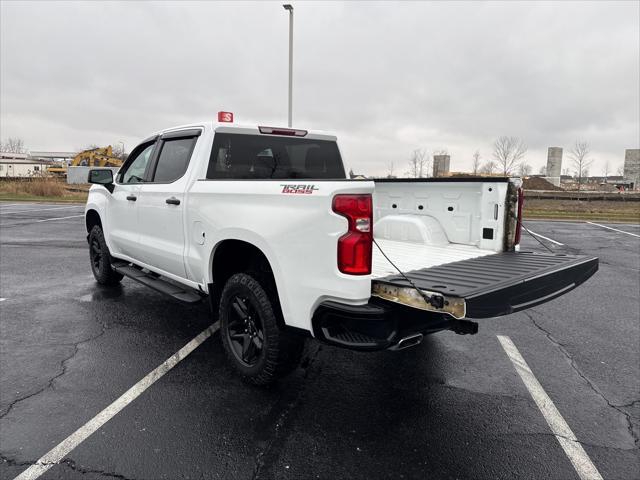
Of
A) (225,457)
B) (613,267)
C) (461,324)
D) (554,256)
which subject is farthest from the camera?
(613,267)

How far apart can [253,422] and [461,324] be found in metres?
1.57

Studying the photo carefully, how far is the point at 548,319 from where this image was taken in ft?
18.4

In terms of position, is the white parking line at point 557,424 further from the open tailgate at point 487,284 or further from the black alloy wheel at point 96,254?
the black alloy wheel at point 96,254

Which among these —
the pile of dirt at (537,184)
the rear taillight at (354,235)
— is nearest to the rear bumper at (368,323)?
the rear taillight at (354,235)

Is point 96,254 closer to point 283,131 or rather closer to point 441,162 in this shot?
point 283,131

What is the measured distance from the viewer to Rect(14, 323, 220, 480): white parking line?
2.62 metres

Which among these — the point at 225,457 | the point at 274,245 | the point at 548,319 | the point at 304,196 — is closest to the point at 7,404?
the point at 225,457

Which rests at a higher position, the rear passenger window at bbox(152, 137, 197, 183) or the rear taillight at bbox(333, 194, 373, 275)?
the rear passenger window at bbox(152, 137, 197, 183)

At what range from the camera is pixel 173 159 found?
4641 millimetres

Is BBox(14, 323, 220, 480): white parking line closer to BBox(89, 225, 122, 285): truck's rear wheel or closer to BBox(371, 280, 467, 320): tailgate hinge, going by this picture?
BBox(371, 280, 467, 320): tailgate hinge

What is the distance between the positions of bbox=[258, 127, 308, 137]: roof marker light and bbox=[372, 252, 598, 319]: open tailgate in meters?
2.12

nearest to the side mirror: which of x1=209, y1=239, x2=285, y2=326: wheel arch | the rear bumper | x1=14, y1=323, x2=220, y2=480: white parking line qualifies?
x1=14, y1=323, x2=220, y2=480: white parking line

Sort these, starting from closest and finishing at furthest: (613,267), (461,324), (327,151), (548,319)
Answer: (461,324), (327,151), (548,319), (613,267)

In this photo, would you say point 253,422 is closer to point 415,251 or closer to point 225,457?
point 225,457
